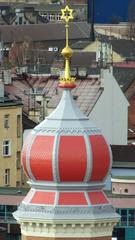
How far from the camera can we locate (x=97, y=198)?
81.9 ft

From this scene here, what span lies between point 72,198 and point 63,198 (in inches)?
4.3

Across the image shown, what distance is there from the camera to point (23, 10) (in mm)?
161000

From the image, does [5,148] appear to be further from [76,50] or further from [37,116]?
[76,50]

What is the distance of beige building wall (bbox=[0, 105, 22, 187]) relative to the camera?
58719 millimetres

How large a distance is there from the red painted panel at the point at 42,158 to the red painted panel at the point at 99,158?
51 centimetres

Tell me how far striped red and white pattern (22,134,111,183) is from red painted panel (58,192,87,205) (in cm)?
17

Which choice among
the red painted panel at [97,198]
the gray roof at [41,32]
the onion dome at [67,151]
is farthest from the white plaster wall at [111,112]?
the gray roof at [41,32]

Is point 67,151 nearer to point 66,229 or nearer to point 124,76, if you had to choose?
point 66,229

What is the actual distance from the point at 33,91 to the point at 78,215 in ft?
149

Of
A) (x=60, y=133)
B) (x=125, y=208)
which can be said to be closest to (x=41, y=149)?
(x=60, y=133)

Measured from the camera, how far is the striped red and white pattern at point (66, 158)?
24.8 meters

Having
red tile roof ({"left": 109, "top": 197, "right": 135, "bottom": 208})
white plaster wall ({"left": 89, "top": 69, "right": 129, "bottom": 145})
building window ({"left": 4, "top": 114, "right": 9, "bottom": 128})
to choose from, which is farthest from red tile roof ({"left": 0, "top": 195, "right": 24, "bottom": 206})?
white plaster wall ({"left": 89, "top": 69, "right": 129, "bottom": 145})

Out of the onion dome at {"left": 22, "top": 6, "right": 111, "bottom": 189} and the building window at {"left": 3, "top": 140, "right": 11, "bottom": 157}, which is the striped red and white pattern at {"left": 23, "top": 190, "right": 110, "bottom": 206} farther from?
the building window at {"left": 3, "top": 140, "right": 11, "bottom": 157}

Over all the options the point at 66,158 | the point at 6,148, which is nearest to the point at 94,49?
the point at 6,148
